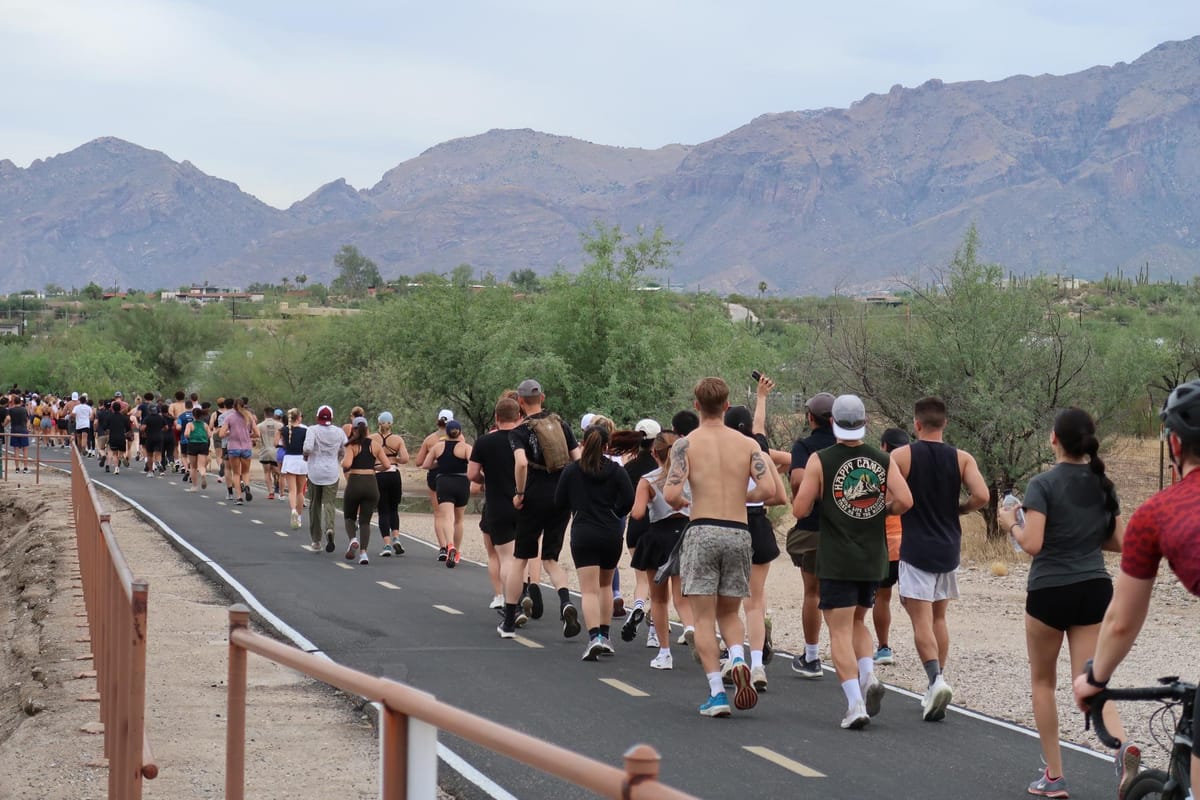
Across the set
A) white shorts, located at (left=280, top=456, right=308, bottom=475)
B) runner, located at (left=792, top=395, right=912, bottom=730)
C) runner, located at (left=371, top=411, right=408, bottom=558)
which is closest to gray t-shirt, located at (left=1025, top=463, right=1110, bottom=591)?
runner, located at (left=792, top=395, right=912, bottom=730)

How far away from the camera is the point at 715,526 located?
9.57 metres

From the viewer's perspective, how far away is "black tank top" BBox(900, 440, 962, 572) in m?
9.74

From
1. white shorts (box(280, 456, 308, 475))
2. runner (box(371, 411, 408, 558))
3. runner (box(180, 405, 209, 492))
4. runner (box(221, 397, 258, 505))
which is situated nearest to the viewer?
runner (box(371, 411, 408, 558))

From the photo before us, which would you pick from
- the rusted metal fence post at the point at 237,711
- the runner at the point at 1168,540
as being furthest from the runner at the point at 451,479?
the runner at the point at 1168,540

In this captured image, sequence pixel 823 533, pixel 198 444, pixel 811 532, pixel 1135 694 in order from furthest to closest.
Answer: pixel 198 444 < pixel 811 532 < pixel 823 533 < pixel 1135 694

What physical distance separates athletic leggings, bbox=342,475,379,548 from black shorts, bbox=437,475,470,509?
94 cm

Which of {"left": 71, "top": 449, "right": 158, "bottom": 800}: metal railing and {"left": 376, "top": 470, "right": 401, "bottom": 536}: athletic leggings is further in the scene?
{"left": 376, "top": 470, "right": 401, "bottom": 536}: athletic leggings

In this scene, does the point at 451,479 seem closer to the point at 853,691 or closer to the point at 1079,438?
the point at 853,691

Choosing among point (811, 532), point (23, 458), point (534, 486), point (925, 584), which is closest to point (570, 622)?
point (534, 486)

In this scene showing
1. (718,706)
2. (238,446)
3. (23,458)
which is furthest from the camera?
(23,458)

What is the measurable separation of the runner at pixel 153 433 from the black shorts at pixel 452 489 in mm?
21304

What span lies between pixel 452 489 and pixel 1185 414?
15.2 meters

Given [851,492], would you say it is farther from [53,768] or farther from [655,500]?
[53,768]

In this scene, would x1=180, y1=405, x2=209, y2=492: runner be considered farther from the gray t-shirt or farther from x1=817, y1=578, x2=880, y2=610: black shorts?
the gray t-shirt
